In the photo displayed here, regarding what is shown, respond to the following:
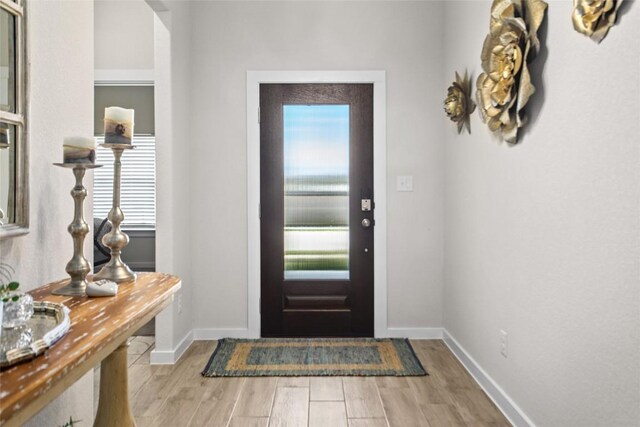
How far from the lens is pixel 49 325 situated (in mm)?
1028

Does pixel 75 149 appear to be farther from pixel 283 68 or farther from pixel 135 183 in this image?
pixel 135 183

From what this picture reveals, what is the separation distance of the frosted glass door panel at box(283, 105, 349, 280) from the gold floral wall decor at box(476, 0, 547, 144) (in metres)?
1.36

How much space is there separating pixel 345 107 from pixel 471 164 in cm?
111

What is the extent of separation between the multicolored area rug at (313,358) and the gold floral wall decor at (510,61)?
1.57 meters

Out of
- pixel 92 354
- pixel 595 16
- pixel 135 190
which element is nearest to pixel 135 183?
pixel 135 190

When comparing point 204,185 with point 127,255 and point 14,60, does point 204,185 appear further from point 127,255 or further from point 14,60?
point 14,60

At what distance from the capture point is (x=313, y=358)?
9.69ft

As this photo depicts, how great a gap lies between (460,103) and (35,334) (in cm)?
258

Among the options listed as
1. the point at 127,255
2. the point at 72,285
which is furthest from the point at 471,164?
the point at 127,255

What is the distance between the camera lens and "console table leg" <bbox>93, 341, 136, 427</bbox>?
1466 mm

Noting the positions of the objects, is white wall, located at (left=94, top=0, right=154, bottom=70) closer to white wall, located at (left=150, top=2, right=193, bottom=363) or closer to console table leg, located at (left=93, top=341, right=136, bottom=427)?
white wall, located at (left=150, top=2, right=193, bottom=363)

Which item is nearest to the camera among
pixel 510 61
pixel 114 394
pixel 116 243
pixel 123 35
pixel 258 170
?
pixel 114 394

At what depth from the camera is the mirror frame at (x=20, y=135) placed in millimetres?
1326

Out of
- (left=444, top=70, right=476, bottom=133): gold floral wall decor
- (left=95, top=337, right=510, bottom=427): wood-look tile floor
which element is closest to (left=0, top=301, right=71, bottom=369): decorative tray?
(left=95, top=337, right=510, bottom=427): wood-look tile floor
